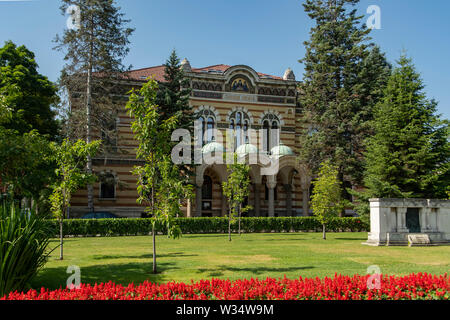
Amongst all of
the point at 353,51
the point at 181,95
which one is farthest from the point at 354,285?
the point at 353,51

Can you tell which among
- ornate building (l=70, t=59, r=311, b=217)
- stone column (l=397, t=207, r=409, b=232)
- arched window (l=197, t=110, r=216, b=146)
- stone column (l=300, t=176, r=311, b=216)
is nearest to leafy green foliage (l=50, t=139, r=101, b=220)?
stone column (l=397, t=207, r=409, b=232)

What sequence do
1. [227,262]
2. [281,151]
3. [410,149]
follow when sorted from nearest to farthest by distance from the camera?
[227,262] < [410,149] < [281,151]

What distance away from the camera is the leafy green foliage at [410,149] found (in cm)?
2111

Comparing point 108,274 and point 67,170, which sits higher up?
point 67,170

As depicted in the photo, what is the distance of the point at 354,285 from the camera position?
6.90 metres

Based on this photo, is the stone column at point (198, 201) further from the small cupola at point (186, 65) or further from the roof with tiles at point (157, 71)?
the roof with tiles at point (157, 71)

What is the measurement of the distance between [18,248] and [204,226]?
1811cm

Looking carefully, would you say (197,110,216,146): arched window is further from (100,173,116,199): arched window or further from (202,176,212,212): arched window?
(100,173,116,199): arched window

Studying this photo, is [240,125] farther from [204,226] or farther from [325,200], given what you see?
[325,200]

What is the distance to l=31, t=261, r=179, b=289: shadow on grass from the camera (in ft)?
31.7

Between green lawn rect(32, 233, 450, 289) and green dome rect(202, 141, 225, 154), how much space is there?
553 inches

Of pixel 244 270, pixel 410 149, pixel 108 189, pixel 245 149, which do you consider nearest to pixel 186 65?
pixel 245 149

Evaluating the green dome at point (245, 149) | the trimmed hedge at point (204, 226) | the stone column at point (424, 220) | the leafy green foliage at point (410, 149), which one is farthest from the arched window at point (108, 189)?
the stone column at point (424, 220)

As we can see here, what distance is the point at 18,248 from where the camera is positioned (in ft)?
24.7
